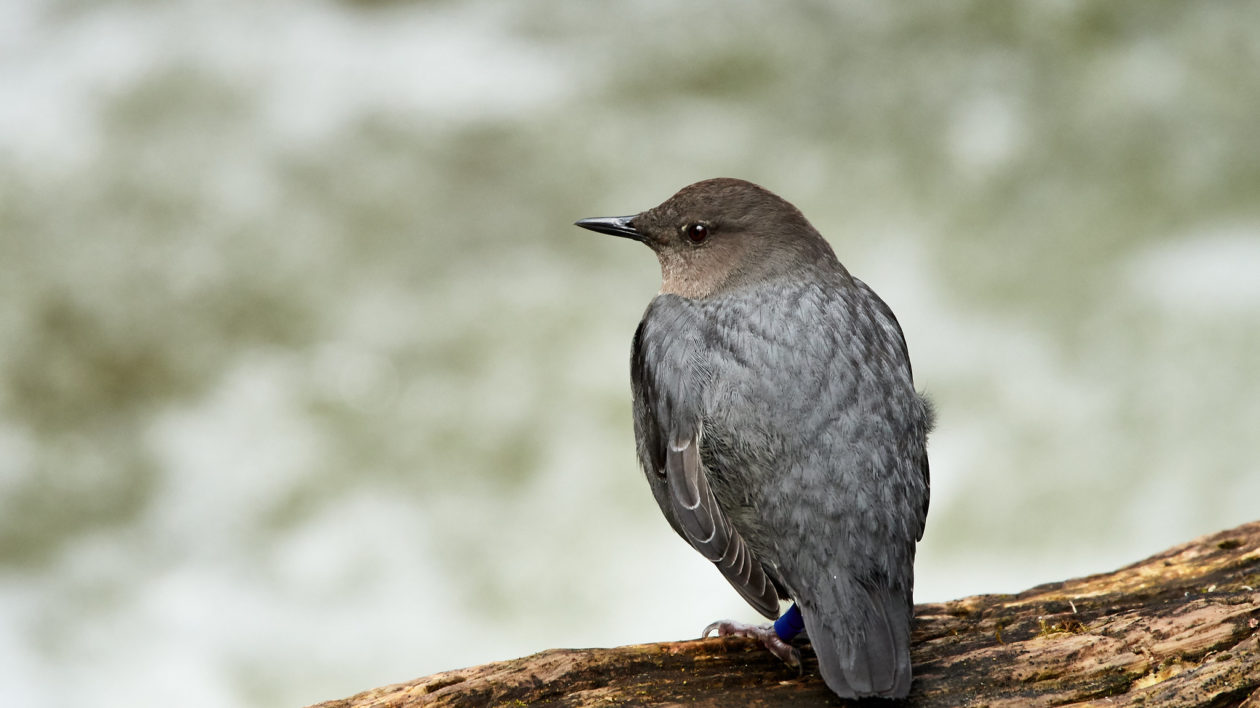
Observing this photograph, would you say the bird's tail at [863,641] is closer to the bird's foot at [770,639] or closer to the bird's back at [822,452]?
the bird's back at [822,452]

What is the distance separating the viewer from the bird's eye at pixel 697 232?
3510 mm

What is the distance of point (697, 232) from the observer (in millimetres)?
3518

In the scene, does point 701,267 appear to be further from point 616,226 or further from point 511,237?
point 511,237

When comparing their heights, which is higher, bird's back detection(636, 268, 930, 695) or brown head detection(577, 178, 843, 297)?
brown head detection(577, 178, 843, 297)

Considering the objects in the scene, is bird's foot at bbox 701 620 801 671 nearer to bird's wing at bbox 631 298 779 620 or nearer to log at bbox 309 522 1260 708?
log at bbox 309 522 1260 708

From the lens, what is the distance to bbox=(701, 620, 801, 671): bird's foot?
3043mm

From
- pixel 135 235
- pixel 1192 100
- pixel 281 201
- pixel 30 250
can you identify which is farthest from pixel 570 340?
pixel 1192 100

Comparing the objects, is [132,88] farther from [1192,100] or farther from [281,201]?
[1192,100]

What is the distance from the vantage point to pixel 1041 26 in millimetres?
8047

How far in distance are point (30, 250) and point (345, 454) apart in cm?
239

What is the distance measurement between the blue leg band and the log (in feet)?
0.34

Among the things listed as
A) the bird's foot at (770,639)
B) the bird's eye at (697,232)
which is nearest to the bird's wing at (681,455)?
the bird's foot at (770,639)

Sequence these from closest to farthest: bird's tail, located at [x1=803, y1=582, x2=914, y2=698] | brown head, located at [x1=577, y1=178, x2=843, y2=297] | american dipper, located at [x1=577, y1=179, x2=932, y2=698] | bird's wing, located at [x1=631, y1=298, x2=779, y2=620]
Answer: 1. bird's tail, located at [x1=803, y1=582, x2=914, y2=698]
2. american dipper, located at [x1=577, y1=179, x2=932, y2=698]
3. bird's wing, located at [x1=631, y1=298, x2=779, y2=620]
4. brown head, located at [x1=577, y1=178, x2=843, y2=297]

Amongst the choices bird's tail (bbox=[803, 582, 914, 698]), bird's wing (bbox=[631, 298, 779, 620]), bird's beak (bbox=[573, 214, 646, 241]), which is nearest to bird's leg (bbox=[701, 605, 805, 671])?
bird's wing (bbox=[631, 298, 779, 620])
